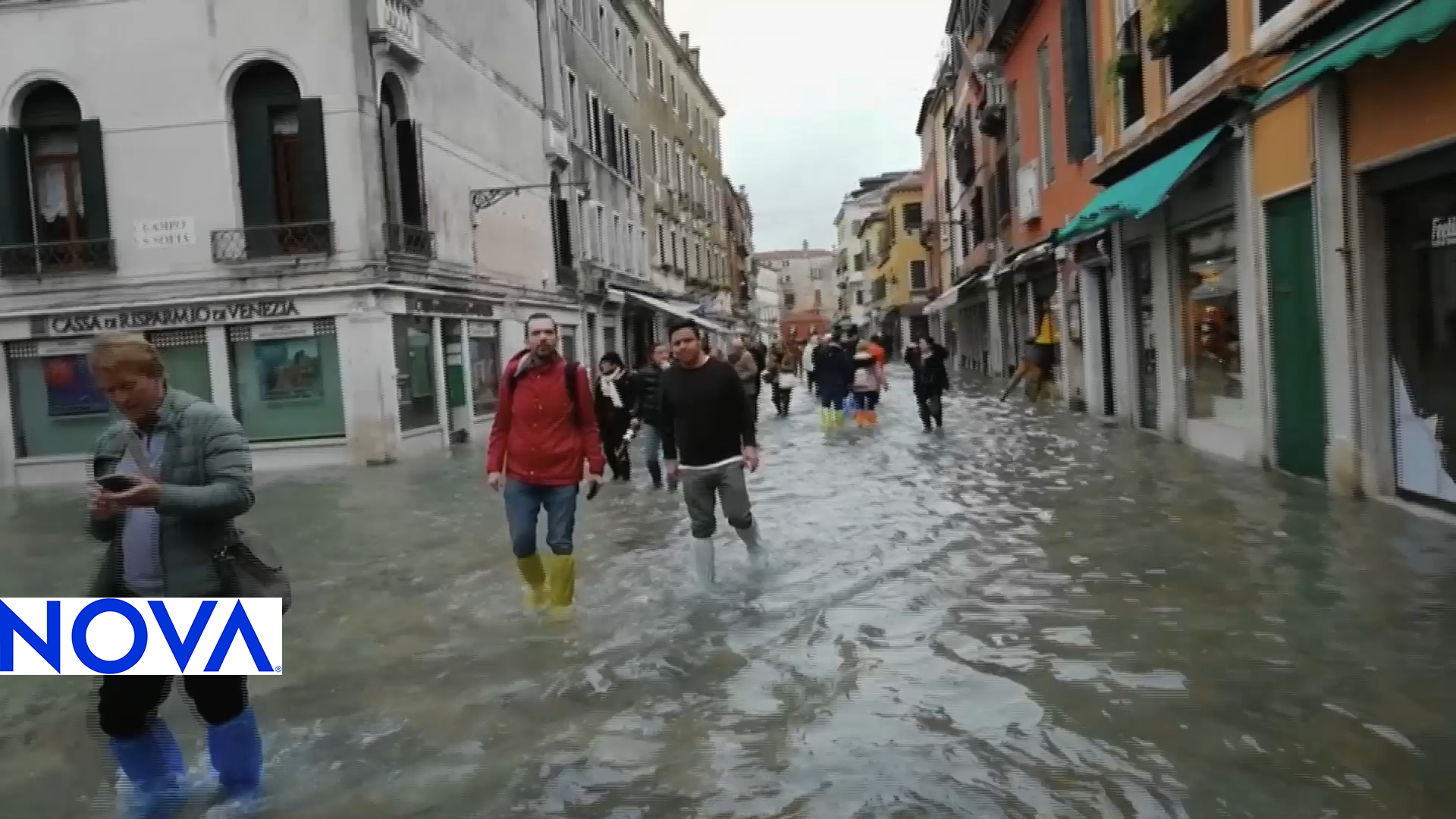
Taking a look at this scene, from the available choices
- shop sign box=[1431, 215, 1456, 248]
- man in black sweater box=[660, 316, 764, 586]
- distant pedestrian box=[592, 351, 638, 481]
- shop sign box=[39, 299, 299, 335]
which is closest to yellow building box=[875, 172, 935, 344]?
shop sign box=[39, 299, 299, 335]

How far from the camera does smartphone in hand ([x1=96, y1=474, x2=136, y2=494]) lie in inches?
145

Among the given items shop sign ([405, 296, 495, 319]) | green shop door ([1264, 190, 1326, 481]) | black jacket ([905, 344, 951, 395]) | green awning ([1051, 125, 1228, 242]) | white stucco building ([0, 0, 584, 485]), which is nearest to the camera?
green shop door ([1264, 190, 1326, 481])

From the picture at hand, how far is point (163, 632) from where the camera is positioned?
3.99 m

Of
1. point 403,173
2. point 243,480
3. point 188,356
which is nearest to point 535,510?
point 243,480

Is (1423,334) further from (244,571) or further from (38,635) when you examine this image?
(38,635)

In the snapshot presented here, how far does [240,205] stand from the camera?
18703 mm

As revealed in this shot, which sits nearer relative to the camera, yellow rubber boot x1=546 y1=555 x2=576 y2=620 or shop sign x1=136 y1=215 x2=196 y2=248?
yellow rubber boot x1=546 y1=555 x2=576 y2=620

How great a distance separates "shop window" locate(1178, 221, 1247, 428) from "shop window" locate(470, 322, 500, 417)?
12736 mm

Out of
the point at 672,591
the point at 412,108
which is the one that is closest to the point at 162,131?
the point at 412,108

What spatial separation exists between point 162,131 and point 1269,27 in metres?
15.2

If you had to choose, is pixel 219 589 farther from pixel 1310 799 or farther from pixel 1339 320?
pixel 1339 320

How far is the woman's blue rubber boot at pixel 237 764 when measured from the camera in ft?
13.9

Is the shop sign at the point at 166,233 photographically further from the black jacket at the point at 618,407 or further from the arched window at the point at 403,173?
the black jacket at the point at 618,407

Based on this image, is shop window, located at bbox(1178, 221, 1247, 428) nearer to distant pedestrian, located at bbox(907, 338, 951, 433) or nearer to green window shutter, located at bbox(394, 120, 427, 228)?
distant pedestrian, located at bbox(907, 338, 951, 433)
